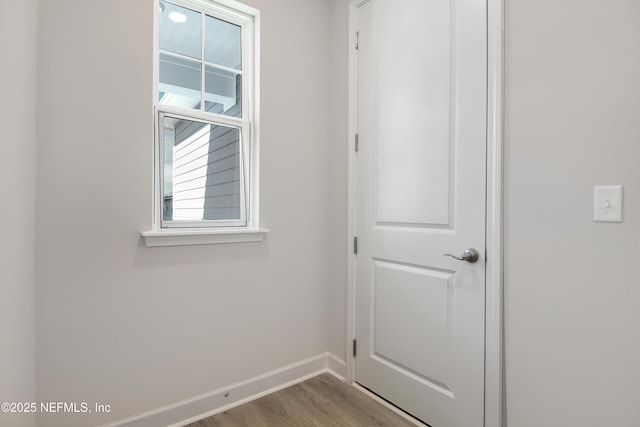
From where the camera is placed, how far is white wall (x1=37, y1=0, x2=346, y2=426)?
1.44 meters

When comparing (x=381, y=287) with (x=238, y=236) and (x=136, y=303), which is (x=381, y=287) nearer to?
(x=238, y=236)

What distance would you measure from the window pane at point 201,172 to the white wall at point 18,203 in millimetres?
575

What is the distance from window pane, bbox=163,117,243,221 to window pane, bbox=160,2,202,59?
1.35 ft

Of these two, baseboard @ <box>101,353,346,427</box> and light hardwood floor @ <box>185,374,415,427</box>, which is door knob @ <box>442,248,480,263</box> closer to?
light hardwood floor @ <box>185,374,415,427</box>

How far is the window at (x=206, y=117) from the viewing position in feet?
5.90

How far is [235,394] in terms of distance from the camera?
6.31ft

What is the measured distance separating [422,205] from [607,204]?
76cm

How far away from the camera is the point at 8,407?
0.98 meters

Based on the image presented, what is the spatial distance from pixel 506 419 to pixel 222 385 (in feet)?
4.76

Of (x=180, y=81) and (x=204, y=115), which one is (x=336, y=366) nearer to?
(x=204, y=115)

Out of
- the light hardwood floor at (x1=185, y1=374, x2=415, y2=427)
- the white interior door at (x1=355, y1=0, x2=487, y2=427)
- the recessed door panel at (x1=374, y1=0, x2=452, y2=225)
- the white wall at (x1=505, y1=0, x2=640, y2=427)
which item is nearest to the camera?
the white wall at (x1=505, y1=0, x2=640, y2=427)

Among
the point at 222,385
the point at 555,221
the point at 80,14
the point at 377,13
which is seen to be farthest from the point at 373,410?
the point at 80,14

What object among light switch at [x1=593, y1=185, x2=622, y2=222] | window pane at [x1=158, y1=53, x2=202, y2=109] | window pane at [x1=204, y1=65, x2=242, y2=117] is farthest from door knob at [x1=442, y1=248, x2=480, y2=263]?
window pane at [x1=158, y1=53, x2=202, y2=109]

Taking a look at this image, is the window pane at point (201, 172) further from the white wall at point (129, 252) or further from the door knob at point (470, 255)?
the door knob at point (470, 255)
